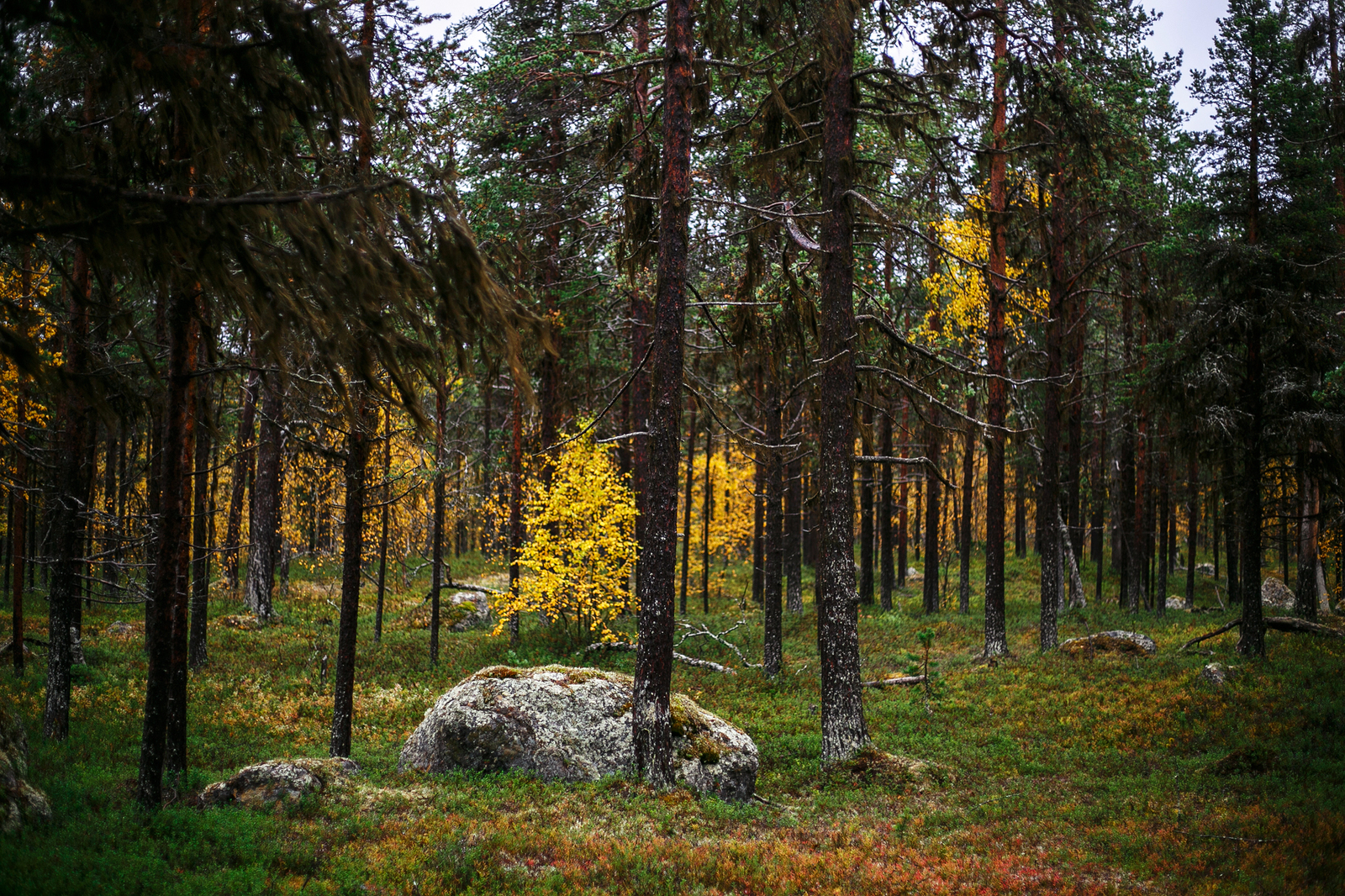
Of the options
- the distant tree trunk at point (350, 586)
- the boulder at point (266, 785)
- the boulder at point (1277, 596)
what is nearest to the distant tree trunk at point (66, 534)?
the distant tree trunk at point (350, 586)

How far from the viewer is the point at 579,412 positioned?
2267 cm

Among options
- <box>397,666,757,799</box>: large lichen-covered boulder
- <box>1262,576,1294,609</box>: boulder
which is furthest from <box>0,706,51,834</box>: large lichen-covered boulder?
<box>1262,576,1294,609</box>: boulder

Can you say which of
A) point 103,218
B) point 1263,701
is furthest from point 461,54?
point 1263,701

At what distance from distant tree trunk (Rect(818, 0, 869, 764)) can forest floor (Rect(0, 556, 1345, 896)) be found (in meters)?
1.00

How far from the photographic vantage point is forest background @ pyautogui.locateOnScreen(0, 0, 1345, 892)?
5.83 meters

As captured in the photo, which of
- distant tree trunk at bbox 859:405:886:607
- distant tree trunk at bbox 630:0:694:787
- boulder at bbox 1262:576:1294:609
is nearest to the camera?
distant tree trunk at bbox 630:0:694:787

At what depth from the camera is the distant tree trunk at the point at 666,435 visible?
10.9 metres

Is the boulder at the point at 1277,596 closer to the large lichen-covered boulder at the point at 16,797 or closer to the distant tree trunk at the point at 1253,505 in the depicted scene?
the distant tree trunk at the point at 1253,505

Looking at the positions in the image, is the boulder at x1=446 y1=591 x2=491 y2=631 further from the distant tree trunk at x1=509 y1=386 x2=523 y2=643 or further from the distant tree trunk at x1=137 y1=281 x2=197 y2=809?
the distant tree trunk at x1=137 y1=281 x2=197 y2=809

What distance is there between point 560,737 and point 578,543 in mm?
8182

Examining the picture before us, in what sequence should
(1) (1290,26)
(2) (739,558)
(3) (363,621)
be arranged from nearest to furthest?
(1) (1290,26), (3) (363,621), (2) (739,558)

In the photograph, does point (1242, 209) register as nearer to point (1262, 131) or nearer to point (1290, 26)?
point (1262, 131)

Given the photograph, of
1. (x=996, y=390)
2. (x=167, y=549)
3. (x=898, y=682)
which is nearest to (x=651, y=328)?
(x=996, y=390)

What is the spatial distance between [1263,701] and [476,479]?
87.5ft
